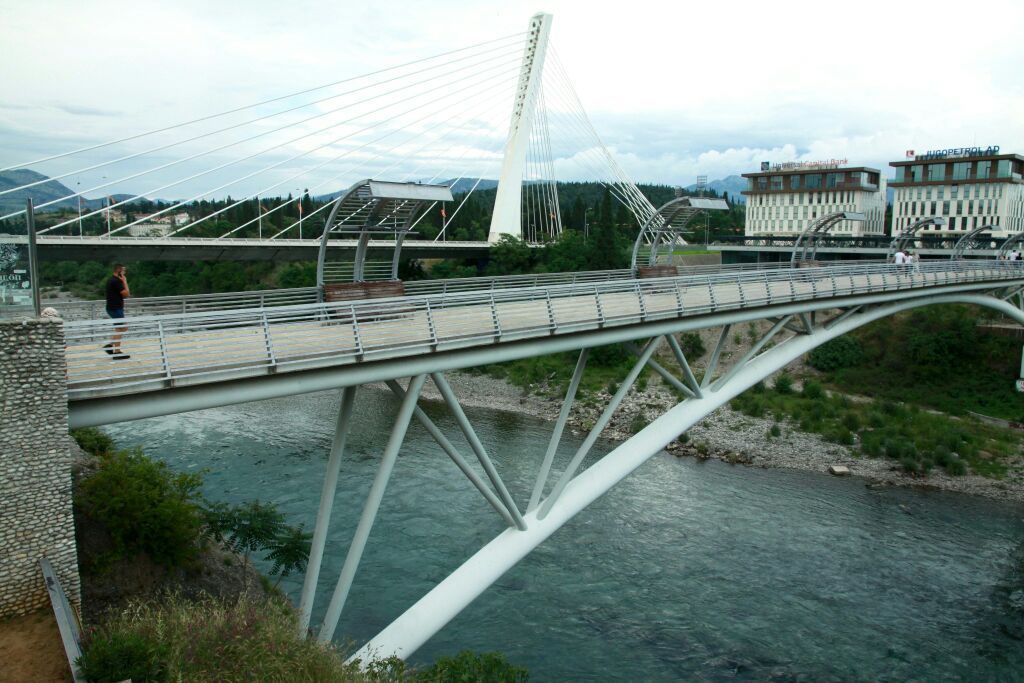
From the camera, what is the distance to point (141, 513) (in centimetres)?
1044

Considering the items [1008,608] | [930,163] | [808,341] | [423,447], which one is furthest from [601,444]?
[930,163]

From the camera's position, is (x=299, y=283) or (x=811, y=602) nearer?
(x=811, y=602)

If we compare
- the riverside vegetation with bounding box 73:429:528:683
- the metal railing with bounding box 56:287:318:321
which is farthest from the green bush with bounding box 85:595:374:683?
the metal railing with bounding box 56:287:318:321

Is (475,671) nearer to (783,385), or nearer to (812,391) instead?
(812,391)

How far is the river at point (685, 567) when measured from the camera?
1398 cm

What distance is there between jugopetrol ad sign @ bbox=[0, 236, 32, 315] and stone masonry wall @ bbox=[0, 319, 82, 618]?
448 millimetres

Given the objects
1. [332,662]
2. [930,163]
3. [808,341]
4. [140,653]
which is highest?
[930,163]

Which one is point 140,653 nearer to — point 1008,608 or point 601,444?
point 1008,608

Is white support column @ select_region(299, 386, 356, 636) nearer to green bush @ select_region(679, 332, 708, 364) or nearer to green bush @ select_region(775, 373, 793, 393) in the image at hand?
green bush @ select_region(775, 373, 793, 393)

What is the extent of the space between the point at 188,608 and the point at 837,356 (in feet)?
110

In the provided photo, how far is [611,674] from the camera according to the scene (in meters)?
13.2

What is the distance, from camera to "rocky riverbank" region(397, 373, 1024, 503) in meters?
24.5

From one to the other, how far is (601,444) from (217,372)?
2199 cm

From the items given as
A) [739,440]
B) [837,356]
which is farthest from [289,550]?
[837,356]
